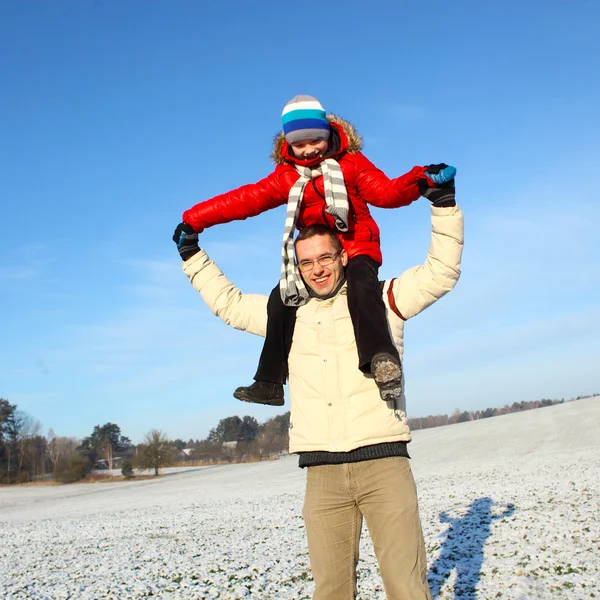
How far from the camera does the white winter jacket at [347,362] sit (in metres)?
3.15

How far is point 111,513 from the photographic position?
23.8 m

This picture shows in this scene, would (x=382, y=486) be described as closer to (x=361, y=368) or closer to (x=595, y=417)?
(x=361, y=368)

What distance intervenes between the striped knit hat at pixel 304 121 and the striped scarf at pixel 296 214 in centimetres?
20

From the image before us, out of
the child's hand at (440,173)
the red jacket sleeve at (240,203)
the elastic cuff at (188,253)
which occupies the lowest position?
the elastic cuff at (188,253)

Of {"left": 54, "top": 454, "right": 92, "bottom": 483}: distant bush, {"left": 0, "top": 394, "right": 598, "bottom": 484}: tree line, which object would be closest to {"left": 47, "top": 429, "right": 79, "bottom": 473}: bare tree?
{"left": 0, "top": 394, "right": 598, "bottom": 484}: tree line

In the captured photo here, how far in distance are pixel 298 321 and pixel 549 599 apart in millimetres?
5626

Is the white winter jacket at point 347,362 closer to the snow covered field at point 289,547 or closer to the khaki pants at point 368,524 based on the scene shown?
the khaki pants at point 368,524

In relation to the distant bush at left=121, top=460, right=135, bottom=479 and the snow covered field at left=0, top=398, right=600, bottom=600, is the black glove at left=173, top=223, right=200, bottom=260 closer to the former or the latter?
the snow covered field at left=0, top=398, right=600, bottom=600

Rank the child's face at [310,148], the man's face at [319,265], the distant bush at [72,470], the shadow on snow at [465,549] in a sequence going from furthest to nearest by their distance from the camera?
the distant bush at [72,470] < the shadow on snow at [465,549] < the child's face at [310,148] < the man's face at [319,265]

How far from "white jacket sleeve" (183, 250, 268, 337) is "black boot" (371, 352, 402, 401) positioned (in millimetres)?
912

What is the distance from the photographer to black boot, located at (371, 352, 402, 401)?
3000 mm

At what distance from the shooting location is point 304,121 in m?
3.63

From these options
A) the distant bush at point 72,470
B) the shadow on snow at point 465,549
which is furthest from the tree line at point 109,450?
the shadow on snow at point 465,549

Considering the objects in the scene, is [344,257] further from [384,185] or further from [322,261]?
[384,185]
